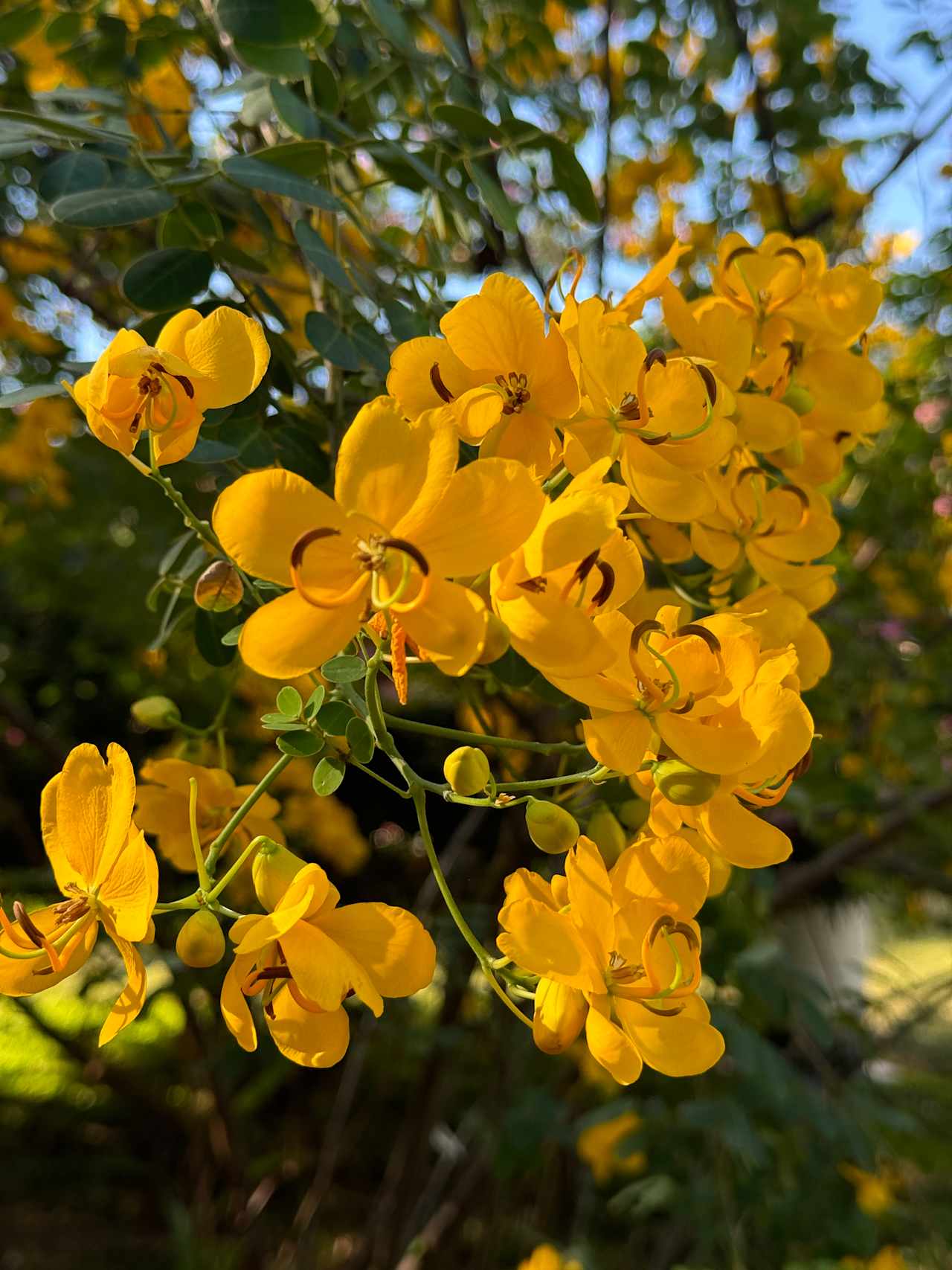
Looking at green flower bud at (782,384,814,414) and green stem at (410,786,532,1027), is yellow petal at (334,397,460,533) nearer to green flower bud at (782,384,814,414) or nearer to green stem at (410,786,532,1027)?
green stem at (410,786,532,1027)

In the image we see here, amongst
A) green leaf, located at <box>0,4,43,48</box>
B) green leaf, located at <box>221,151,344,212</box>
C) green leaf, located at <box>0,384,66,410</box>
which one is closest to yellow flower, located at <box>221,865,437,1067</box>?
green leaf, located at <box>0,384,66,410</box>

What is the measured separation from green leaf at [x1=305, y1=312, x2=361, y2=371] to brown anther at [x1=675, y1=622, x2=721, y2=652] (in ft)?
1.13

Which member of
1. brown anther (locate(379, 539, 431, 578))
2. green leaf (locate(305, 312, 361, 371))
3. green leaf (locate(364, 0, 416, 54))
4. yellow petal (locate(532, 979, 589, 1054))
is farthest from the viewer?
green leaf (locate(364, 0, 416, 54))

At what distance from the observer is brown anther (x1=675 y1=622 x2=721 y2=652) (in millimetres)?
500

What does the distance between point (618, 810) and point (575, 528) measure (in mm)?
285

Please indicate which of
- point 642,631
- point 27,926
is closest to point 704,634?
point 642,631

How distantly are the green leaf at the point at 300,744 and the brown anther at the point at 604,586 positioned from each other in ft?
0.56

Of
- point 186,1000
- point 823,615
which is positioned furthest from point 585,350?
point 186,1000

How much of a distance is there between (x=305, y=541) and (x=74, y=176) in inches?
19.8

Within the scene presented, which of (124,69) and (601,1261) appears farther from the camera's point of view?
Answer: (601,1261)

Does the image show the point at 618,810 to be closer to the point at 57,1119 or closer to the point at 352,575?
the point at 352,575

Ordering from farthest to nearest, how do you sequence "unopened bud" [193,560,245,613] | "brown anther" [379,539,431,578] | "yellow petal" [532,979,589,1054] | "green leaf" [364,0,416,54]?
"green leaf" [364,0,416,54], "unopened bud" [193,560,245,613], "yellow petal" [532,979,589,1054], "brown anther" [379,539,431,578]

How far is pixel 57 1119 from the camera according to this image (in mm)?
3438

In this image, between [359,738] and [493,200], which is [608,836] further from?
[493,200]
